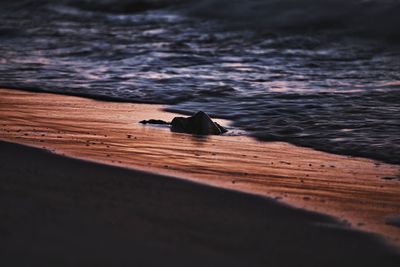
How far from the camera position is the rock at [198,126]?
17.4ft

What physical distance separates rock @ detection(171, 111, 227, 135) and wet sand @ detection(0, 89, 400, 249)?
0.11 m

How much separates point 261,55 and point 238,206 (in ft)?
21.1

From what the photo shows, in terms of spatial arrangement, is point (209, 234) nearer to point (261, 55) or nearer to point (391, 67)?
point (391, 67)

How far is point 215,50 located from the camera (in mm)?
10094

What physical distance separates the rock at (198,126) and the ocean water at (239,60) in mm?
270

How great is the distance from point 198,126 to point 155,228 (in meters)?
2.48

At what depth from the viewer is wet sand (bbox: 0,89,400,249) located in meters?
3.52

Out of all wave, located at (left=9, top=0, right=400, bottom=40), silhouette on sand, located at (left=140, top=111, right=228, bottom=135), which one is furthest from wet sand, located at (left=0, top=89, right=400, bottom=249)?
wave, located at (left=9, top=0, right=400, bottom=40)

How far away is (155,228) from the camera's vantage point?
2.90 metres

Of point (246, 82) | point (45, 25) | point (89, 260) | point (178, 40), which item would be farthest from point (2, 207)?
point (45, 25)

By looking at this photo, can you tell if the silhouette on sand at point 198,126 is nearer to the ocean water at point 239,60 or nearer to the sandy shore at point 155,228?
the ocean water at point 239,60

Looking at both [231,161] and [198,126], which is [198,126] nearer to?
[198,126]

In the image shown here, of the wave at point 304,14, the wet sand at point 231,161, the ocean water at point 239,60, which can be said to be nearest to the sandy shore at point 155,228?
the wet sand at point 231,161

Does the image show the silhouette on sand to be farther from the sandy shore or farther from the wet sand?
the sandy shore
